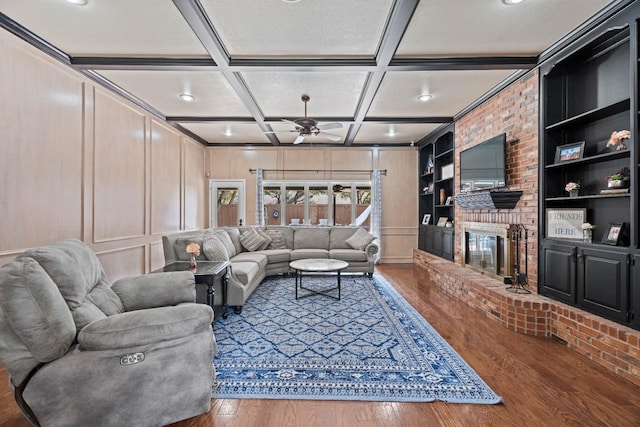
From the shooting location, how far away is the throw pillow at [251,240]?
18.1ft

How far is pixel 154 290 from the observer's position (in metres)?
2.21

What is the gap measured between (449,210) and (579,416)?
4620 millimetres

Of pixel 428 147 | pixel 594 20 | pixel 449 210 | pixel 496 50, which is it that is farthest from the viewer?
pixel 428 147

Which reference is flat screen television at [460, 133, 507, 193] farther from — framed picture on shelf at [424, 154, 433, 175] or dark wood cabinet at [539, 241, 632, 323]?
framed picture on shelf at [424, 154, 433, 175]

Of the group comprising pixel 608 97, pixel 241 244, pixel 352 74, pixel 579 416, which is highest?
pixel 352 74

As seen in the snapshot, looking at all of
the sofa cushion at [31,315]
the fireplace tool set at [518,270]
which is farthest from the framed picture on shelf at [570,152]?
the sofa cushion at [31,315]

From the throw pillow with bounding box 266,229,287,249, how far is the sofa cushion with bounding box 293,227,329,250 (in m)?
0.29

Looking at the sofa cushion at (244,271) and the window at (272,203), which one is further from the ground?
the window at (272,203)

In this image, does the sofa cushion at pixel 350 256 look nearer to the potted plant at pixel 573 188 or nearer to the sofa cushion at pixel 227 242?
the sofa cushion at pixel 227 242

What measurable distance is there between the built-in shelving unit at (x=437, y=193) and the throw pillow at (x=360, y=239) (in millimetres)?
1366

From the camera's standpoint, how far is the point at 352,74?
11.7 ft

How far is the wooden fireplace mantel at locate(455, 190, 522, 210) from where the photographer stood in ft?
11.9

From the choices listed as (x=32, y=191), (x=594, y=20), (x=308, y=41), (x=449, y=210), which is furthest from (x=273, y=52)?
(x=449, y=210)

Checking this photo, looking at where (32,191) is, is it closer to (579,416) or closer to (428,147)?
(579,416)
